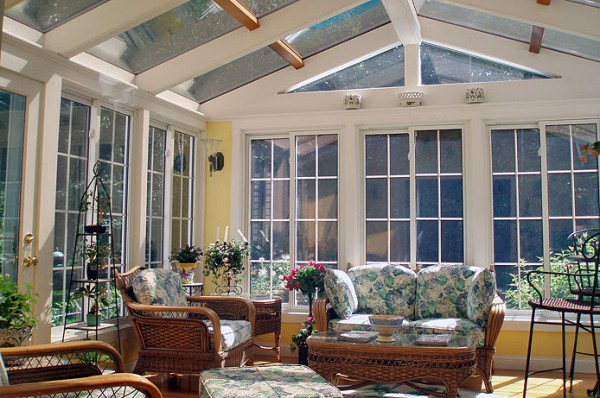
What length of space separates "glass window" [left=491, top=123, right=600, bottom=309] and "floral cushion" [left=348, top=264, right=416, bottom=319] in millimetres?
930

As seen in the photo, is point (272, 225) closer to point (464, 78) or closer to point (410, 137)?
point (410, 137)

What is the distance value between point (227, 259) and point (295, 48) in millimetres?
Result: 2173

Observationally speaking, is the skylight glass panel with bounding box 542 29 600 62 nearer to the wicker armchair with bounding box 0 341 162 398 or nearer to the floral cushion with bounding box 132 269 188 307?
the floral cushion with bounding box 132 269 188 307

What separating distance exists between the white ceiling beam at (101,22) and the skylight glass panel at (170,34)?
0.48 m

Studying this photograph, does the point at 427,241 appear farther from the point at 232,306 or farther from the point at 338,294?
the point at 232,306

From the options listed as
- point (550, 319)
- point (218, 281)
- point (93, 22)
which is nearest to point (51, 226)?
point (93, 22)

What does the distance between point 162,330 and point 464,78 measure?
3749 mm

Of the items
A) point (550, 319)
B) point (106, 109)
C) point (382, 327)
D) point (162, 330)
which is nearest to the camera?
point (382, 327)

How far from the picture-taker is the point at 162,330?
4383mm

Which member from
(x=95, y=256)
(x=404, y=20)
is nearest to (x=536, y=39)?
(x=404, y=20)

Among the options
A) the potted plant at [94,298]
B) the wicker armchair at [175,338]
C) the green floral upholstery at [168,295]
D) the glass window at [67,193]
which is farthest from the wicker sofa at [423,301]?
the glass window at [67,193]

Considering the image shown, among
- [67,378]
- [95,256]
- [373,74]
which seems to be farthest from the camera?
[373,74]

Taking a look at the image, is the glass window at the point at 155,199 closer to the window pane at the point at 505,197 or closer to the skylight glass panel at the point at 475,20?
the skylight glass panel at the point at 475,20

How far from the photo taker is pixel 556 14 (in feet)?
15.0
